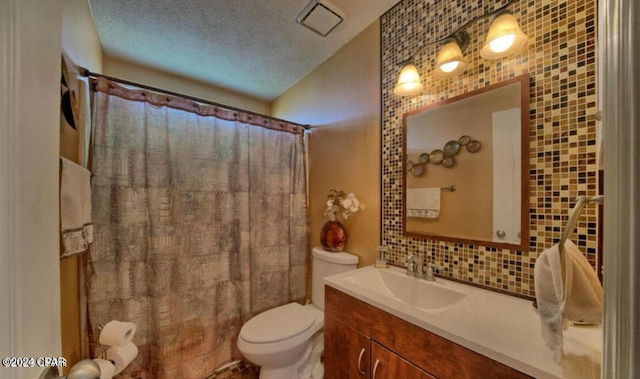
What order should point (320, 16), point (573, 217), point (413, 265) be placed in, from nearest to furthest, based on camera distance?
point (573, 217) < point (413, 265) < point (320, 16)

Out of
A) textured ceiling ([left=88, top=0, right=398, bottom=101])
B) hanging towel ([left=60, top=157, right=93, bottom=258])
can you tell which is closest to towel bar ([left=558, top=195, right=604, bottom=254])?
textured ceiling ([left=88, top=0, right=398, bottom=101])

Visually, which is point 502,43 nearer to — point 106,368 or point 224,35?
point 224,35

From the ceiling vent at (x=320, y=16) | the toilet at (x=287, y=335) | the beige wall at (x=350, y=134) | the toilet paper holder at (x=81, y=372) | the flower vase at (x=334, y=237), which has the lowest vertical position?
the toilet at (x=287, y=335)

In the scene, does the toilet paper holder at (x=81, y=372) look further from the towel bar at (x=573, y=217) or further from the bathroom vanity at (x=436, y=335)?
the towel bar at (x=573, y=217)

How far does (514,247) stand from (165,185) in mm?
1925

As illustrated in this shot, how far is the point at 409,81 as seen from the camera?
1.30 metres

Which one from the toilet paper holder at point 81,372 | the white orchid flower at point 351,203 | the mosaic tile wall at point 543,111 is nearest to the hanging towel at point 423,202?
the mosaic tile wall at point 543,111

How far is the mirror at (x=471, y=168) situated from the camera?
3.22 feet

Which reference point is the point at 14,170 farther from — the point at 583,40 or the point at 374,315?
the point at 583,40

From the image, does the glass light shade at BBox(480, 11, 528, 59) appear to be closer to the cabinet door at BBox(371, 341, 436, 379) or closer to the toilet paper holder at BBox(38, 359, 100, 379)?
the cabinet door at BBox(371, 341, 436, 379)

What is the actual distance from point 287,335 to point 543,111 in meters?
1.64

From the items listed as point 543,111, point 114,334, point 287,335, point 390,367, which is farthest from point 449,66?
point 114,334

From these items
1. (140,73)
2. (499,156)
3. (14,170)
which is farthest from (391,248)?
(140,73)

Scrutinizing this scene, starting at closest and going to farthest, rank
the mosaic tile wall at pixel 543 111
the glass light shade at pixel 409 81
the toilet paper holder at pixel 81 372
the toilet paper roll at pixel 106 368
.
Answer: the toilet paper holder at pixel 81 372, the mosaic tile wall at pixel 543 111, the toilet paper roll at pixel 106 368, the glass light shade at pixel 409 81
